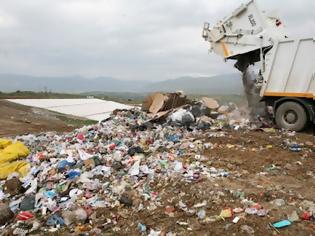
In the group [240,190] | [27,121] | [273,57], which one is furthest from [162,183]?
[27,121]

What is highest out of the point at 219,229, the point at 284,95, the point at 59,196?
the point at 284,95

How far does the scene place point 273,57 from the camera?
9617 millimetres

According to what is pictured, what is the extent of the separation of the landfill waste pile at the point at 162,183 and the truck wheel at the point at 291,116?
0.34 m

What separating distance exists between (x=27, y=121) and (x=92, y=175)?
405 inches

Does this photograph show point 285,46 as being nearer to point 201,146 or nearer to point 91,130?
point 201,146

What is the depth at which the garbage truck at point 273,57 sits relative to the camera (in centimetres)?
911

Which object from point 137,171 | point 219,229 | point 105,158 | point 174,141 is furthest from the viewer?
point 174,141

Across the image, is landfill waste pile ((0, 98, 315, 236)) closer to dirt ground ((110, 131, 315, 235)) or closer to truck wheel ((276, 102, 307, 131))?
dirt ground ((110, 131, 315, 235))

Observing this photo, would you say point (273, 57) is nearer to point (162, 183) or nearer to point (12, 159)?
point (162, 183)

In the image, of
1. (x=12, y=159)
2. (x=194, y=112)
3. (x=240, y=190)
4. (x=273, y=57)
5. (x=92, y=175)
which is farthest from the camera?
(x=194, y=112)

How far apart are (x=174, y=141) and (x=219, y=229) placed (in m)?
3.65

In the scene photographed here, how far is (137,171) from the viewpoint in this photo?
248 inches

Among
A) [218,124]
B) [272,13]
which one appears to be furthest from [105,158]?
[272,13]

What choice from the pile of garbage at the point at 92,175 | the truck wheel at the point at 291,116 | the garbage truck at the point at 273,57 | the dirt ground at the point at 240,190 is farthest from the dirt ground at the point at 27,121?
the dirt ground at the point at 240,190
